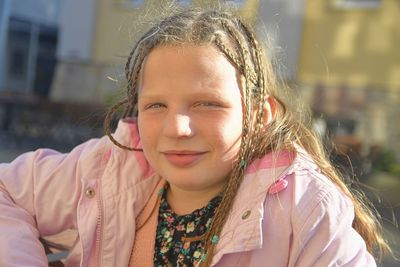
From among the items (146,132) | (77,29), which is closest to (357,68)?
(77,29)

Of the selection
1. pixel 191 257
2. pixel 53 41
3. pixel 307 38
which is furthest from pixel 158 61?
pixel 53 41

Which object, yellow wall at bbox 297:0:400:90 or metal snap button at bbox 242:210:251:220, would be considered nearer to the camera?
metal snap button at bbox 242:210:251:220

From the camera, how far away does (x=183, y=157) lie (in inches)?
52.1

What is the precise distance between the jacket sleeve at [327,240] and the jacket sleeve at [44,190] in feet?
2.31

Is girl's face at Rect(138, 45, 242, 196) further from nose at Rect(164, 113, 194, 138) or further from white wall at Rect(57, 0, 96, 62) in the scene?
white wall at Rect(57, 0, 96, 62)

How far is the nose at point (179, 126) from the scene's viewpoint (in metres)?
1.28

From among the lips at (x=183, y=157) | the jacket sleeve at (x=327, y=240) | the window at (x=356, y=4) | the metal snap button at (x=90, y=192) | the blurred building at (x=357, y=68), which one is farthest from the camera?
the window at (x=356, y=4)

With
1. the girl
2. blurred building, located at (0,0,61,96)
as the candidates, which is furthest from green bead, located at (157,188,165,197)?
blurred building, located at (0,0,61,96)

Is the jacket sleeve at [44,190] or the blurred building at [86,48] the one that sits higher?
the blurred building at [86,48]

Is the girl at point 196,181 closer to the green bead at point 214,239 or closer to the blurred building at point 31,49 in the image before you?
the green bead at point 214,239

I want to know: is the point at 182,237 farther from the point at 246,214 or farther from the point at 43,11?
the point at 43,11

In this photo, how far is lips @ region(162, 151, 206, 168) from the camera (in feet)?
4.30

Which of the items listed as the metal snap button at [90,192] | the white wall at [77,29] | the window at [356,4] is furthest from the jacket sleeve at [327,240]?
the white wall at [77,29]

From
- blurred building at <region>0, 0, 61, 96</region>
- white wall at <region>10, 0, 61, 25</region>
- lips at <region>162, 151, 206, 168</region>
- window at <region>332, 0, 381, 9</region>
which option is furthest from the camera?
white wall at <region>10, 0, 61, 25</region>
